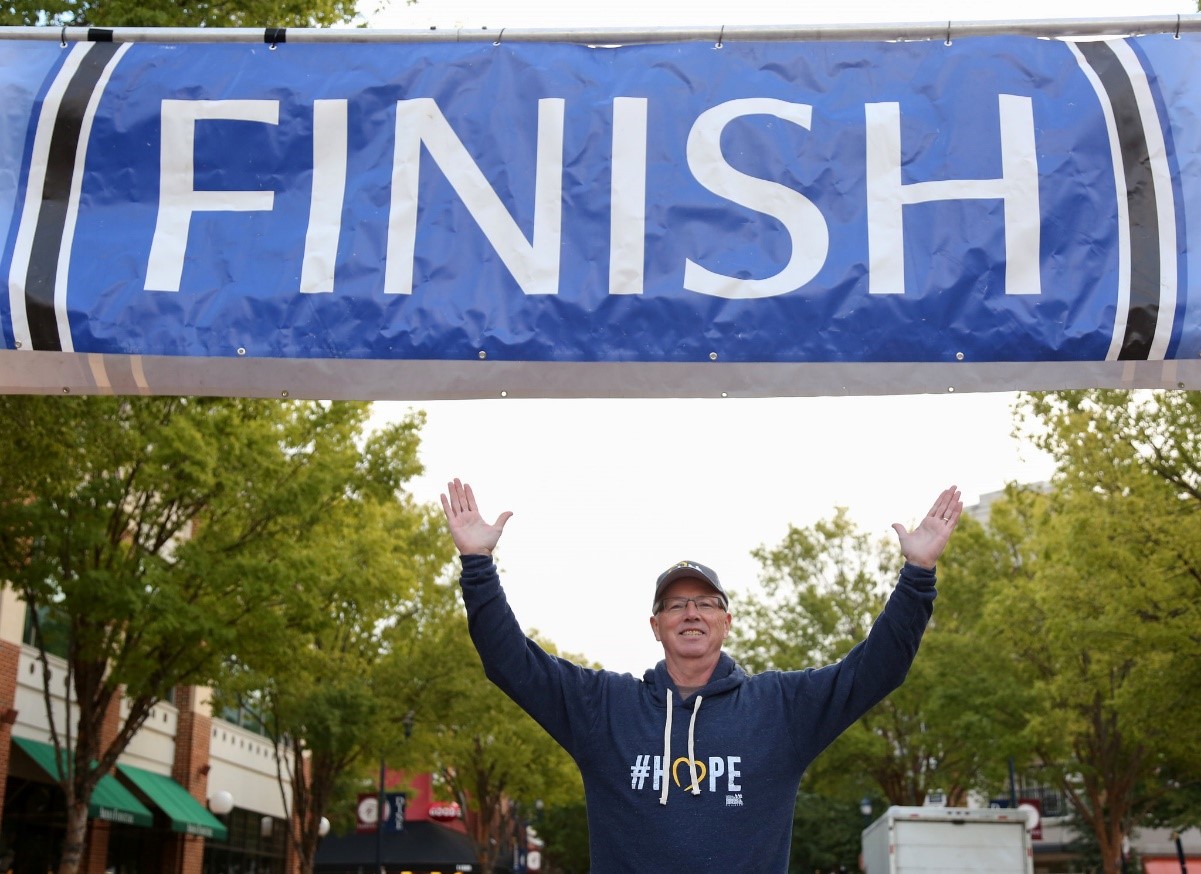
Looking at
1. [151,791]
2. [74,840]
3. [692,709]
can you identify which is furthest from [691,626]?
[151,791]

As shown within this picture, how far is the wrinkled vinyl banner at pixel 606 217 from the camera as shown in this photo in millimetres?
4363

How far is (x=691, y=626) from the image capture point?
439 cm

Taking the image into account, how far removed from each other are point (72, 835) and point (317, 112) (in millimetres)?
17478

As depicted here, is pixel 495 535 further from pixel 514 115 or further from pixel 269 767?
pixel 269 767

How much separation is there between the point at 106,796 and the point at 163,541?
798cm

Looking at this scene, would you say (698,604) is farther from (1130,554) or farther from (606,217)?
(1130,554)

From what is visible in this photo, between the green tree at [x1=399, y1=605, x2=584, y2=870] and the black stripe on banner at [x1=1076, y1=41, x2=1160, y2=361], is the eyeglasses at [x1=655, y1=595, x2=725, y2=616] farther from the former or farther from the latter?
the green tree at [x1=399, y1=605, x2=584, y2=870]

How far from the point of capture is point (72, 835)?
19281 mm

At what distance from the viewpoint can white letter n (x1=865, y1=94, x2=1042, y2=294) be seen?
173 inches

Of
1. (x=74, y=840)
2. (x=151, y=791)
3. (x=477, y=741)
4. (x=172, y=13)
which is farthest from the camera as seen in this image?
(x=477, y=741)

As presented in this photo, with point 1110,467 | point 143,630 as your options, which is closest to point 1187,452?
point 1110,467

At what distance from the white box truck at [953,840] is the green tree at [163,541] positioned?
11421 millimetres

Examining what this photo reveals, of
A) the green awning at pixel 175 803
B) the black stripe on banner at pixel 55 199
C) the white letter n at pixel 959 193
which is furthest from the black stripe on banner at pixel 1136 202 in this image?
the green awning at pixel 175 803

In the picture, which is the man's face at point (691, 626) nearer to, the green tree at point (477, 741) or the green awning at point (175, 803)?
the green tree at point (477, 741)
